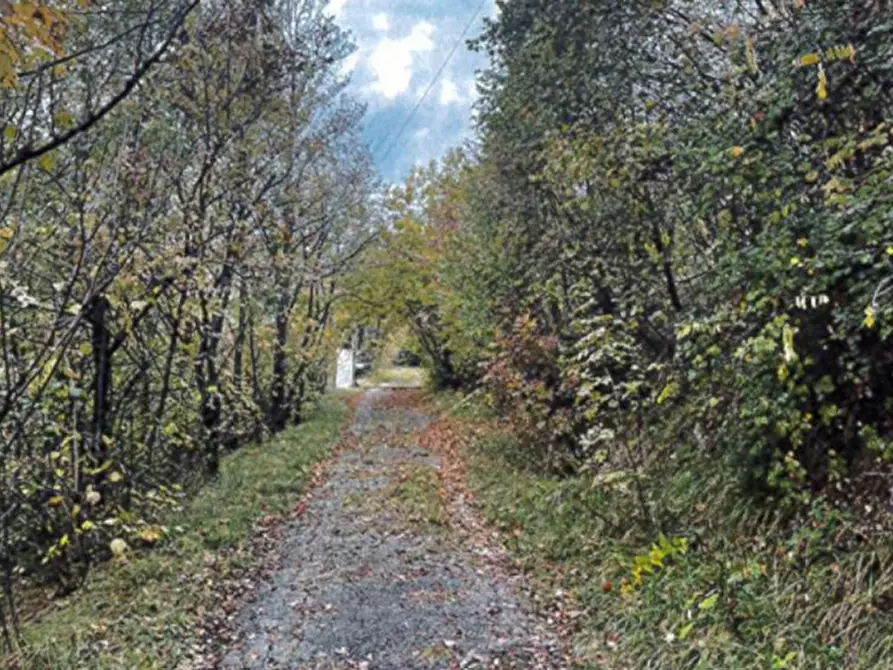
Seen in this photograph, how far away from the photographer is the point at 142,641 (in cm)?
360

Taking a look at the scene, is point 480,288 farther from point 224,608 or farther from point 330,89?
point 224,608

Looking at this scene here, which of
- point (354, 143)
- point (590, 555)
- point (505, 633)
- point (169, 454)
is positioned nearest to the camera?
point (505, 633)

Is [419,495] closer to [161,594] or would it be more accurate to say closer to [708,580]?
[161,594]

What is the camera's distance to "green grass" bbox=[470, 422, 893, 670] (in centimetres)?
289

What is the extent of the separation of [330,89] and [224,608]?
29.8ft

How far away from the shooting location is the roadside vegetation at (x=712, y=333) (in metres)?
3.28

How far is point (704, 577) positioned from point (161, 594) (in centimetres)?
331

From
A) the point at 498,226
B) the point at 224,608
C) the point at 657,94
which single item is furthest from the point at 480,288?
the point at 224,608

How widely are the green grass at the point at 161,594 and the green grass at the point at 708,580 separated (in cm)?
225

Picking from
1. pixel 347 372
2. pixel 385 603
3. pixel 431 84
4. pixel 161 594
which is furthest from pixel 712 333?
pixel 347 372

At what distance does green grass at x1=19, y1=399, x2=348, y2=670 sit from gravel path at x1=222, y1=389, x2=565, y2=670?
0.34 m

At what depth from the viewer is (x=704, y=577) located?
3600mm

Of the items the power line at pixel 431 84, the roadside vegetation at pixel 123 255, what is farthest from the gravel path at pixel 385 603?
the power line at pixel 431 84

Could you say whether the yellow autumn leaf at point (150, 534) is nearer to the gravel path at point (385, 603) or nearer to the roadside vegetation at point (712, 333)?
the gravel path at point (385, 603)
